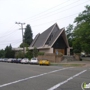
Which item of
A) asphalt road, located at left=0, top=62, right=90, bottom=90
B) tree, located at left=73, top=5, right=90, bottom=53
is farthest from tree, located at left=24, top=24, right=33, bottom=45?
asphalt road, located at left=0, top=62, right=90, bottom=90

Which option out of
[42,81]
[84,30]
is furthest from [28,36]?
[42,81]

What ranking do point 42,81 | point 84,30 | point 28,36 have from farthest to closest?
point 28,36 → point 84,30 → point 42,81

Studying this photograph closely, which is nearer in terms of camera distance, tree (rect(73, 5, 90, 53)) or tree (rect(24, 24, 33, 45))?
tree (rect(73, 5, 90, 53))

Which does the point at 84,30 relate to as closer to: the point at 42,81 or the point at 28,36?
the point at 42,81

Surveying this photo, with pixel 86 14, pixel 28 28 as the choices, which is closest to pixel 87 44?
pixel 86 14

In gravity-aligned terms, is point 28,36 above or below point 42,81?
above

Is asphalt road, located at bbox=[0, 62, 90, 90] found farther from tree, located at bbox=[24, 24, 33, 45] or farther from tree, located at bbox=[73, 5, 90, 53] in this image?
tree, located at bbox=[24, 24, 33, 45]

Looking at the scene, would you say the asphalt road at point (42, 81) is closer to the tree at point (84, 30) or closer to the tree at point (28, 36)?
the tree at point (84, 30)

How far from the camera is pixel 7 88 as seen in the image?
10.6m

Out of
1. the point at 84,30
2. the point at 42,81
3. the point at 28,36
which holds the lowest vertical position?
the point at 42,81

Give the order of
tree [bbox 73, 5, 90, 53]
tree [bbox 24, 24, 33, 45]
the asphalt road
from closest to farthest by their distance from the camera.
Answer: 1. the asphalt road
2. tree [bbox 73, 5, 90, 53]
3. tree [bbox 24, 24, 33, 45]

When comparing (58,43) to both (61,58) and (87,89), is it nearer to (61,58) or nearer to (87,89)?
(61,58)

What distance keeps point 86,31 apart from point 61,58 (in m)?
11.2

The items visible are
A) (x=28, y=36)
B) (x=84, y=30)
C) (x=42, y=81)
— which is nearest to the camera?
(x=42, y=81)
